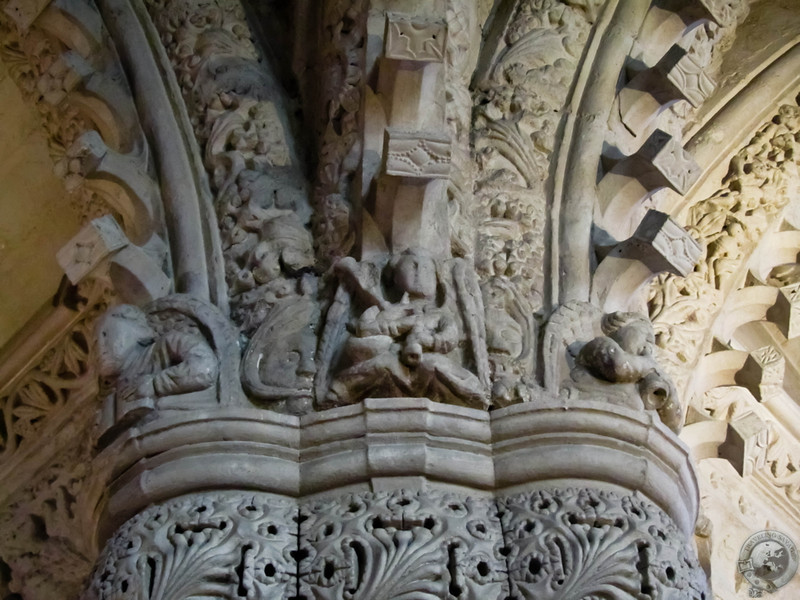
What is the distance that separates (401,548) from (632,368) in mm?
458

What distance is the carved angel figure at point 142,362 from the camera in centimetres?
213

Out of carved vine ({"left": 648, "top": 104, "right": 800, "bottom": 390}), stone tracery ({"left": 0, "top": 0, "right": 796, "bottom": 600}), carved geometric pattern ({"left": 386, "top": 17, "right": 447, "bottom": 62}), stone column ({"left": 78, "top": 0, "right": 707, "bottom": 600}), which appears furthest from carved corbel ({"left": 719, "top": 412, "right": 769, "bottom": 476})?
carved geometric pattern ({"left": 386, "top": 17, "right": 447, "bottom": 62})

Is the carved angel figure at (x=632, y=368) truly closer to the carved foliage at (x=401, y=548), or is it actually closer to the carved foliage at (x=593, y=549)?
the carved foliage at (x=593, y=549)

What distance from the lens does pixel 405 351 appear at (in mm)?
2104

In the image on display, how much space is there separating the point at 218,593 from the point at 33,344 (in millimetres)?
1139

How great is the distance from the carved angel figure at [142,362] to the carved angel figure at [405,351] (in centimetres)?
Result: 18

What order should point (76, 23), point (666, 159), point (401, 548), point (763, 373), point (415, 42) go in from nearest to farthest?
1. point (401, 548)
2. point (415, 42)
3. point (666, 159)
4. point (76, 23)
5. point (763, 373)

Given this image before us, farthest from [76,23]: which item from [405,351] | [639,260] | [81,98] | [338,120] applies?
[639,260]

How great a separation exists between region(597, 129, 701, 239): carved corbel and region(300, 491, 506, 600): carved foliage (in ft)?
2.29

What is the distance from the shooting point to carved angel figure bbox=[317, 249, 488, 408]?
6.89 ft

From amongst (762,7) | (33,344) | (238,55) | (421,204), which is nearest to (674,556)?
(421,204)

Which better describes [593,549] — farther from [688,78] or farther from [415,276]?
[688,78]

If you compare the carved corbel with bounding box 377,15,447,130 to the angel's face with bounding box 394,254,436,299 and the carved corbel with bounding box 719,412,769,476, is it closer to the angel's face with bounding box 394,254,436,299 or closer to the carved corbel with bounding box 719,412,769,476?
the angel's face with bounding box 394,254,436,299

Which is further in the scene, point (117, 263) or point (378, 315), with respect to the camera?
point (117, 263)
